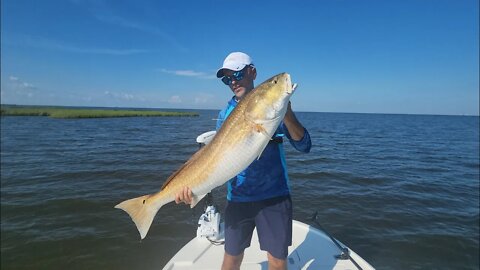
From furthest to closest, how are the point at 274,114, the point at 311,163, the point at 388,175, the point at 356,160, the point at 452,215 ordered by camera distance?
the point at 356,160 → the point at 311,163 → the point at 388,175 → the point at 452,215 → the point at 274,114

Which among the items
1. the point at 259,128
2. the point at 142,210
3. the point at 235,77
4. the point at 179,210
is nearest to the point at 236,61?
the point at 235,77

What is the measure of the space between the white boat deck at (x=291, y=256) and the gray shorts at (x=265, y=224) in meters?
1.53

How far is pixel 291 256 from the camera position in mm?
5477

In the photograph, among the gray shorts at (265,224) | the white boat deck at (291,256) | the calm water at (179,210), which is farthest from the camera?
the calm water at (179,210)

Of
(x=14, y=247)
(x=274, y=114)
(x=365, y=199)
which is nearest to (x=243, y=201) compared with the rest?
(x=274, y=114)

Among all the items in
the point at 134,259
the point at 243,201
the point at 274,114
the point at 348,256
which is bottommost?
the point at 134,259

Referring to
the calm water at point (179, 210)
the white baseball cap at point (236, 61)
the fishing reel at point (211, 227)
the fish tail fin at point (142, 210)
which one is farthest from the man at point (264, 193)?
the calm water at point (179, 210)

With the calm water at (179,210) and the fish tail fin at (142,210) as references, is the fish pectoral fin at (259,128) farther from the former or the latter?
the calm water at (179,210)

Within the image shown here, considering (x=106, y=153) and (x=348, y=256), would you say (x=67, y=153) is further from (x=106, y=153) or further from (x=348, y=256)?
(x=348, y=256)

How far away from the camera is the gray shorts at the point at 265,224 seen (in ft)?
12.2

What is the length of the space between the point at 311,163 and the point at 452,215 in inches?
357

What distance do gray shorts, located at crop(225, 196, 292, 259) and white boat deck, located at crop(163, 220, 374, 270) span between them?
1531 mm

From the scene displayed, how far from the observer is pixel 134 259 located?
7.94 metres

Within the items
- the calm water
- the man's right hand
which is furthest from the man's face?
the calm water
